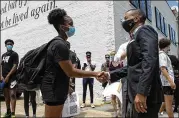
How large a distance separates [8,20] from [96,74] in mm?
13185

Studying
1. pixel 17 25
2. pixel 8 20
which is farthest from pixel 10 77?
pixel 8 20

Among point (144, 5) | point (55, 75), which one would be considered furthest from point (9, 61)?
point (144, 5)

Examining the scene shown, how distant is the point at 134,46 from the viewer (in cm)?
302

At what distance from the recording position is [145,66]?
2791 mm

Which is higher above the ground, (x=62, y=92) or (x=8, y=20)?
(x=8, y=20)

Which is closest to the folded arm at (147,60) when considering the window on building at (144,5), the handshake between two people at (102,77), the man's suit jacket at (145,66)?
the man's suit jacket at (145,66)

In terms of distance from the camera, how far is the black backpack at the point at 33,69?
9.95 ft

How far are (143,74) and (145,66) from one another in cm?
9

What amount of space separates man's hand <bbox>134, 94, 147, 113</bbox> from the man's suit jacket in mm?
45

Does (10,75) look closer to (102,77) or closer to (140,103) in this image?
(102,77)

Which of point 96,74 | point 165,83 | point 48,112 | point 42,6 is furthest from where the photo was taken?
point 42,6

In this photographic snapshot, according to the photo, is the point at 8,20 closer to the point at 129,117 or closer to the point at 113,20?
the point at 113,20

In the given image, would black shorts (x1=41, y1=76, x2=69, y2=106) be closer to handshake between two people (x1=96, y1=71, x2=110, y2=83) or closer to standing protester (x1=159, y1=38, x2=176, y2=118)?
handshake between two people (x1=96, y1=71, x2=110, y2=83)

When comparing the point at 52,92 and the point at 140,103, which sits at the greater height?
the point at 52,92
